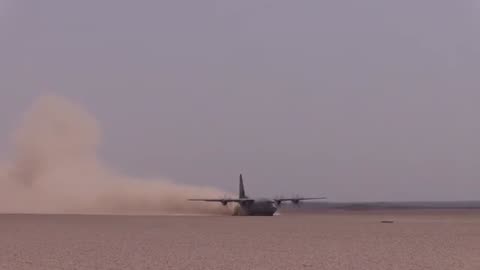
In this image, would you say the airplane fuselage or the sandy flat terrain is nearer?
the sandy flat terrain

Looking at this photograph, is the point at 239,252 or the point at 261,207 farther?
the point at 261,207

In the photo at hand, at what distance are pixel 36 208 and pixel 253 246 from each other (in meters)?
79.3

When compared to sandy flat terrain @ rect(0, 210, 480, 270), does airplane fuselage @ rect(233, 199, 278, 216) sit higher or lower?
higher

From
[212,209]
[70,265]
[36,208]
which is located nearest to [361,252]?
[70,265]

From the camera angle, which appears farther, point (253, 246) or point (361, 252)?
point (253, 246)

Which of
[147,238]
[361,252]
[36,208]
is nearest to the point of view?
[361,252]

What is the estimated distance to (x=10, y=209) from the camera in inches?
4151

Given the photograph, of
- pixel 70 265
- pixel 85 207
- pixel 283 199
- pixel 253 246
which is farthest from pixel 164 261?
pixel 85 207

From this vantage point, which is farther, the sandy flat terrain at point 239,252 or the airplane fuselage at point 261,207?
the airplane fuselage at point 261,207

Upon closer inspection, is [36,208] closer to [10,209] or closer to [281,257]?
[10,209]

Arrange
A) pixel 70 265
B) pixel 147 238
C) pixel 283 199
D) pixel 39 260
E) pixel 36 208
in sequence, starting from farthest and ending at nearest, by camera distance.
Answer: pixel 36 208 < pixel 283 199 < pixel 147 238 < pixel 39 260 < pixel 70 265

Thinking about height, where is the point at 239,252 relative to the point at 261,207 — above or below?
below

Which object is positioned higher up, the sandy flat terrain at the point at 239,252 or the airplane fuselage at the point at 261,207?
the airplane fuselage at the point at 261,207

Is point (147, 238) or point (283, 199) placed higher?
point (283, 199)
